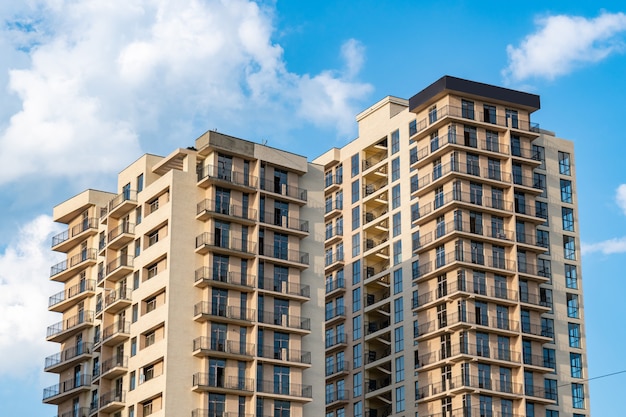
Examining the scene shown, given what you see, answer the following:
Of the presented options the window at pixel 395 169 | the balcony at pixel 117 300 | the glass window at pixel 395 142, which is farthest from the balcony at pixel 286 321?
the glass window at pixel 395 142

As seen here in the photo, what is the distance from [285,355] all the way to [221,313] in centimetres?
624

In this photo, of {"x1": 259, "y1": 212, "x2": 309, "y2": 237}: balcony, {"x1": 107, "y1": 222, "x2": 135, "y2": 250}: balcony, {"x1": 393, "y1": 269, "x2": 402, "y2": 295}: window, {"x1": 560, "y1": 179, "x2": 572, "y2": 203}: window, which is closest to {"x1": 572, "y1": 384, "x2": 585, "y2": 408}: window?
{"x1": 560, "y1": 179, "x2": 572, "y2": 203}: window

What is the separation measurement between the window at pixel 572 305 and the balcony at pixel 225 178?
3372 cm

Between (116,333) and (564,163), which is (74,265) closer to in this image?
(116,333)

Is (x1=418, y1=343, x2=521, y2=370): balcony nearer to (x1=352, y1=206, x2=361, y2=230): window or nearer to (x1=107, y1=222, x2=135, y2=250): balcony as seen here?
(x1=352, y1=206, x2=361, y2=230): window

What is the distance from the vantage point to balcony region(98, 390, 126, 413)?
9912 cm

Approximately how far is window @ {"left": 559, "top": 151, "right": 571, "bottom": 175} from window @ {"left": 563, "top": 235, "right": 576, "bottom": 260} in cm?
648

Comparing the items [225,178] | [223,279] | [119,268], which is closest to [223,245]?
[223,279]

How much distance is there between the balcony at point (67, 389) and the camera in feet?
349

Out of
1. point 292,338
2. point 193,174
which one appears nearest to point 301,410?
point 292,338

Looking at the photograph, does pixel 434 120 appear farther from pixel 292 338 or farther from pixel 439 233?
pixel 292 338

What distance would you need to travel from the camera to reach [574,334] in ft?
382

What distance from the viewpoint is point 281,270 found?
335ft

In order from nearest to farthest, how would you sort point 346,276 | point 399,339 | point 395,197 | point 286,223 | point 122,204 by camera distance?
point 286,223, point 122,204, point 399,339, point 395,197, point 346,276
